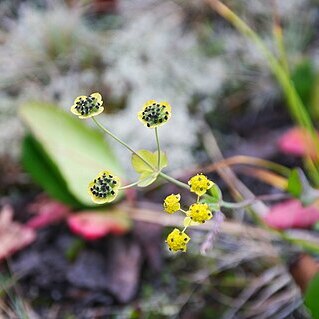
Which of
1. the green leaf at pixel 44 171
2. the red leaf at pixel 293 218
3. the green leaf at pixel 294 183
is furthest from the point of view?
the green leaf at pixel 44 171

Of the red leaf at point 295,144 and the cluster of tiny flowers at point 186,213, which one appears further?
the red leaf at point 295,144

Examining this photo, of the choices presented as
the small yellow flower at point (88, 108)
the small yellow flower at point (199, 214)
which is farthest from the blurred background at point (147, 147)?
the small yellow flower at point (88, 108)

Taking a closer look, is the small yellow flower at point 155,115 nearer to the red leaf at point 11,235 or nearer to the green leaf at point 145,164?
the green leaf at point 145,164

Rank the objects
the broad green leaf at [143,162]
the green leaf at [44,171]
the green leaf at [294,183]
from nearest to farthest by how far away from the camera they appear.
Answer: the broad green leaf at [143,162] < the green leaf at [294,183] < the green leaf at [44,171]

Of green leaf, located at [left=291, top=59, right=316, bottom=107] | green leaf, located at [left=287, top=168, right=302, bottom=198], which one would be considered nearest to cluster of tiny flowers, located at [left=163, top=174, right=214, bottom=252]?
green leaf, located at [left=287, top=168, right=302, bottom=198]

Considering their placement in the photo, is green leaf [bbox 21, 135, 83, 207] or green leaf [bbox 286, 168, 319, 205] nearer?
green leaf [bbox 286, 168, 319, 205]

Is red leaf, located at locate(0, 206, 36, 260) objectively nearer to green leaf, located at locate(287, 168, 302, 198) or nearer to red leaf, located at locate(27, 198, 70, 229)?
red leaf, located at locate(27, 198, 70, 229)

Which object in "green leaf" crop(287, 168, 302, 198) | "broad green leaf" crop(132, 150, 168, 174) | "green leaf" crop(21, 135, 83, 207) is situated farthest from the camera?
"green leaf" crop(21, 135, 83, 207)

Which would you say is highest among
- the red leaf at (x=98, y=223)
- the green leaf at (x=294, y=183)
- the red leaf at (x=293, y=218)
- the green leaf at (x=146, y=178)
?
the green leaf at (x=146, y=178)
